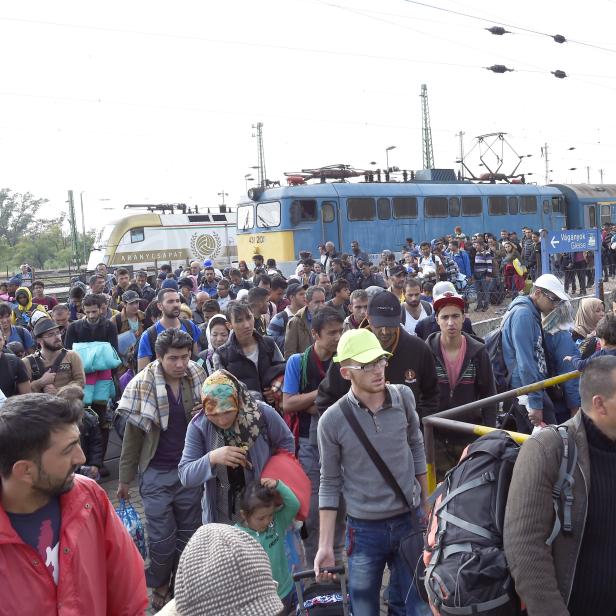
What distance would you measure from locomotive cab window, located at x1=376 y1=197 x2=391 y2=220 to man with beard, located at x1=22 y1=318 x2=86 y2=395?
16630 millimetres

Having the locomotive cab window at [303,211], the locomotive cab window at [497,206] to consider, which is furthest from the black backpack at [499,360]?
the locomotive cab window at [497,206]

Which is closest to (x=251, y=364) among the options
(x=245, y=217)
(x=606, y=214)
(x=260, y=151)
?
(x=245, y=217)

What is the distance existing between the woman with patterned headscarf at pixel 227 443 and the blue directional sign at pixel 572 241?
8.43 metres

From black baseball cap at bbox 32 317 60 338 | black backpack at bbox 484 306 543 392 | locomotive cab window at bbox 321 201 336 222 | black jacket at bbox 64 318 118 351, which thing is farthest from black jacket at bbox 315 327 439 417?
locomotive cab window at bbox 321 201 336 222

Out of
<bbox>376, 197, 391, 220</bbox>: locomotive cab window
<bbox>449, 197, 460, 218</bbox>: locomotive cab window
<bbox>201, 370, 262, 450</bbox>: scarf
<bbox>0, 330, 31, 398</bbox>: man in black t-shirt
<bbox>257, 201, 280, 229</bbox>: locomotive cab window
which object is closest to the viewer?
<bbox>201, 370, 262, 450</bbox>: scarf

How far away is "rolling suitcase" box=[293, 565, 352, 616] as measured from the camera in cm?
336

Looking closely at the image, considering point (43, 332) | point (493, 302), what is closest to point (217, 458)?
point (43, 332)

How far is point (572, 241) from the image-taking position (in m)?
11.3

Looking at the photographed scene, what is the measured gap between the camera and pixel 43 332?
5.86 metres

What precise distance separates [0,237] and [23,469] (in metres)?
64.9

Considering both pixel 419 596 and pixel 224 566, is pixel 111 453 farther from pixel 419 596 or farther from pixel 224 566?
pixel 224 566

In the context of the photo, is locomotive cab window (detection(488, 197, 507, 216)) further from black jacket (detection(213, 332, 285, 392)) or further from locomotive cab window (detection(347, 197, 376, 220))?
black jacket (detection(213, 332, 285, 392))

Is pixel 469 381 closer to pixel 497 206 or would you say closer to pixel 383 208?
pixel 383 208

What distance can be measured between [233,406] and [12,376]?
2573 mm
